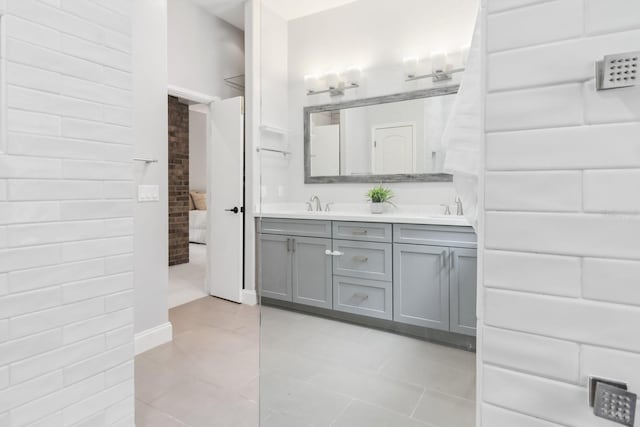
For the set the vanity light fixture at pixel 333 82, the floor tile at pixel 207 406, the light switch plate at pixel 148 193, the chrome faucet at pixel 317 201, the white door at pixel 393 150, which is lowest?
the floor tile at pixel 207 406

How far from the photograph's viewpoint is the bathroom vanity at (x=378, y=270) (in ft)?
7.22

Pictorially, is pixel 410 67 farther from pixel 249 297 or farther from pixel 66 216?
pixel 66 216

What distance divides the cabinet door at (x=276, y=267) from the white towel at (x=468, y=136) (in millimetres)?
→ 1918

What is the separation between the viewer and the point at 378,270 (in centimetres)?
248

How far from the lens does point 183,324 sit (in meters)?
2.73

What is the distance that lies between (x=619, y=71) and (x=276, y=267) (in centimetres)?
235

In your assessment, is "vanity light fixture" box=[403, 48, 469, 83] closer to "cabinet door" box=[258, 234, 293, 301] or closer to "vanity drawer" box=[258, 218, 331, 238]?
"vanity drawer" box=[258, 218, 331, 238]

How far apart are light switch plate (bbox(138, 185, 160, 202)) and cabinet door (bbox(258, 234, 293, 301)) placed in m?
0.82

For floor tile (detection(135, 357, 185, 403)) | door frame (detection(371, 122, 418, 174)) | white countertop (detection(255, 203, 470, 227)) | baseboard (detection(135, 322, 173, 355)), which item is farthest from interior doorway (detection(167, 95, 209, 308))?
door frame (detection(371, 122, 418, 174))

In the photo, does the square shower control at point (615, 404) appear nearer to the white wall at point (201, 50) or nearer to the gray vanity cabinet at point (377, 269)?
the gray vanity cabinet at point (377, 269)

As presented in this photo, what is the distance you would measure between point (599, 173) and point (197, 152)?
21.9ft

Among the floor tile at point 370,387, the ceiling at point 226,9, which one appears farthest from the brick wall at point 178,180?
the floor tile at point 370,387

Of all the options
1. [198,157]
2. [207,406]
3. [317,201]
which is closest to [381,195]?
[317,201]

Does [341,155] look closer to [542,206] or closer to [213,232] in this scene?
[213,232]
